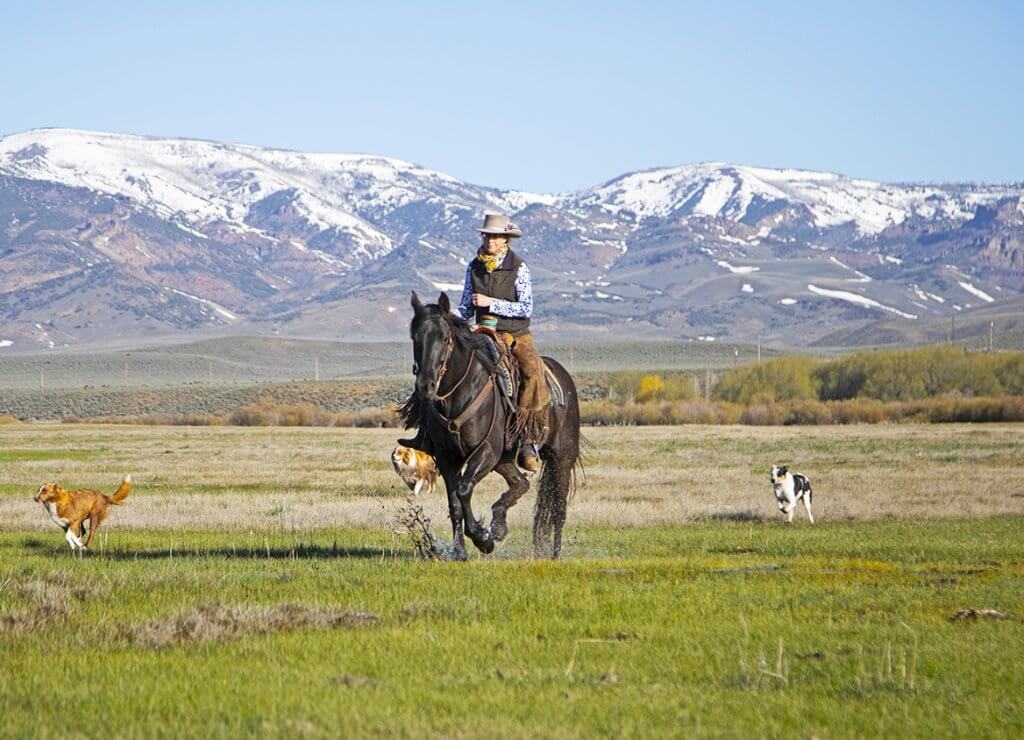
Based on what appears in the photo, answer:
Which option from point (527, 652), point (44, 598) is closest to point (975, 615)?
point (527, 652)

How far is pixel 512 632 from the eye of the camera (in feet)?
36.3

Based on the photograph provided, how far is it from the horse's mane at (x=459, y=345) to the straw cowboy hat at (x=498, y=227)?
104 centimetres

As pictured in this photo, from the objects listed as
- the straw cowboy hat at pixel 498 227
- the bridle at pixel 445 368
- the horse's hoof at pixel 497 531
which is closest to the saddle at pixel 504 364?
the bridle at pixel 445 368

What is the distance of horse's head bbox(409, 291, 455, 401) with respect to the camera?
15734 millimetres

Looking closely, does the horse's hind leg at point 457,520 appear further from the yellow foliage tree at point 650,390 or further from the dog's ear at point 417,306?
the yellow foliage tree at point 650,390

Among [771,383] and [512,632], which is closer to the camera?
[512,632]

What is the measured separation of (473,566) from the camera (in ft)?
50.1

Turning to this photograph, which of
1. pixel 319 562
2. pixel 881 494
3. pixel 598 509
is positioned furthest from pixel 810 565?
pixel 881 494

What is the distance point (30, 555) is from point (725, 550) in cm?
815

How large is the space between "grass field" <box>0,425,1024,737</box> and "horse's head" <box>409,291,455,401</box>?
5.83ft

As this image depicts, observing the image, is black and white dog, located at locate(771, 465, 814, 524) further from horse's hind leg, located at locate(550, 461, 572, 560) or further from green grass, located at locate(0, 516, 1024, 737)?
green grass, located at locate(0, 516, 1024, 737)

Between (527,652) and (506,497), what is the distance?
6.93 m

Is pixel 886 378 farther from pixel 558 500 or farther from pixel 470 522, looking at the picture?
pixel 470 522

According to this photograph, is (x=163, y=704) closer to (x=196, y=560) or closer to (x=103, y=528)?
(x=196, y=560)
